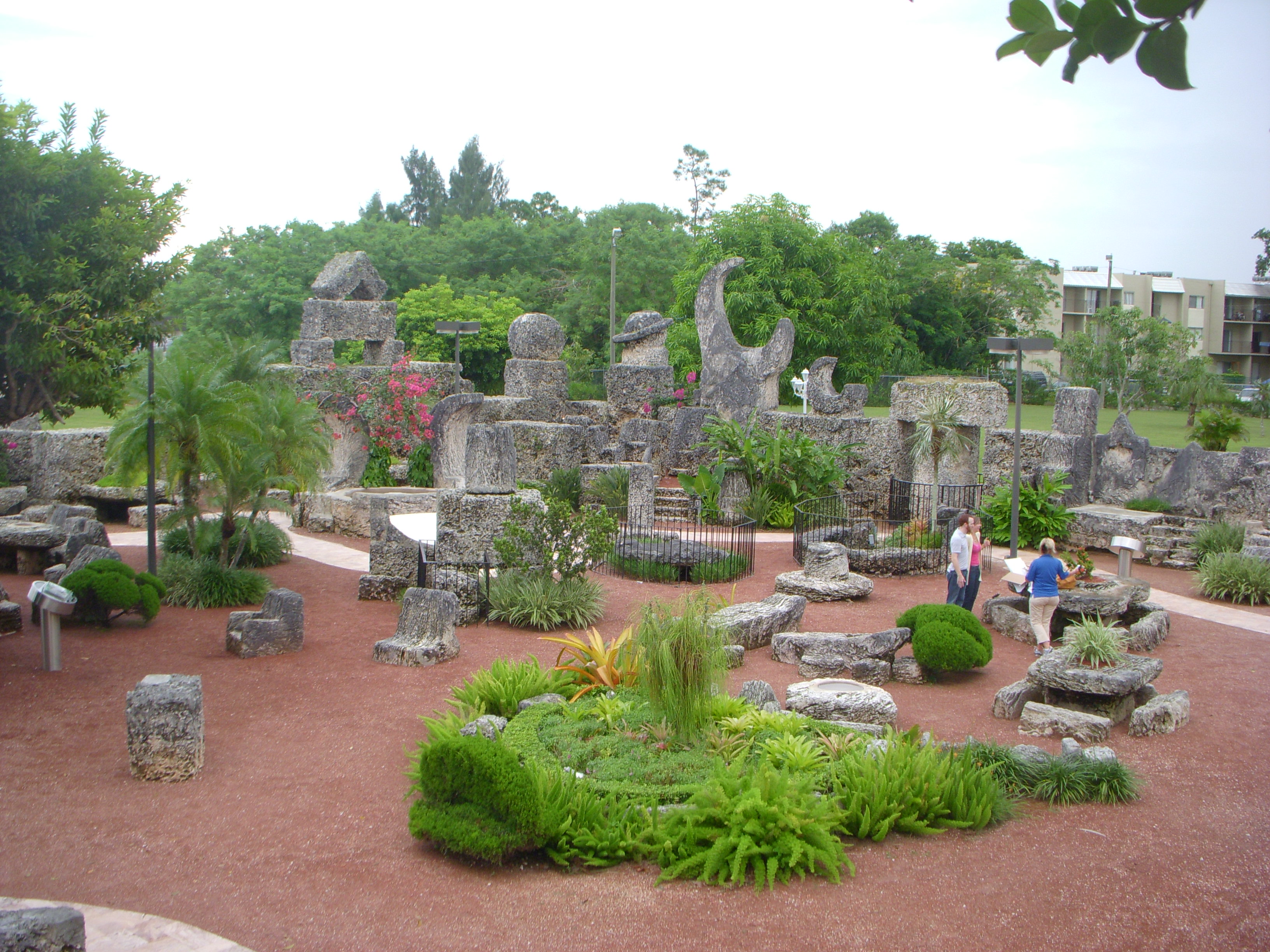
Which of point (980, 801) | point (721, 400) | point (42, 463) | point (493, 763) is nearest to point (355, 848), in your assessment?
point (493, 763)

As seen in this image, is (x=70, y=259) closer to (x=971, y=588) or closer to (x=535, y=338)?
(x=535, y=338)

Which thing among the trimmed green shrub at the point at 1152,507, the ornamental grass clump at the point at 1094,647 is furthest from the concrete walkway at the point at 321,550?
the trimmed green shrub at the point at 1152,507

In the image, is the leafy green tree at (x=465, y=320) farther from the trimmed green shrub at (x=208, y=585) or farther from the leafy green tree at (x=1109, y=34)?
the leafy green tree at (x=1109, y=34)

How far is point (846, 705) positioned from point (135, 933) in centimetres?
499

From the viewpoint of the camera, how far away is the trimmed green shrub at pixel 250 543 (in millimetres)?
12789

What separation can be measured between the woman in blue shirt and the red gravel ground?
173cm

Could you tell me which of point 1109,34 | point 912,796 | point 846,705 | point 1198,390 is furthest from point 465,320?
point 1109,34

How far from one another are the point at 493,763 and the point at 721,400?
15168 mm

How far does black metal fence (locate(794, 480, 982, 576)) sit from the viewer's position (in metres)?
14.2

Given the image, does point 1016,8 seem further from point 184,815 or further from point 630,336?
point 630,336

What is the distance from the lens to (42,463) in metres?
15.9

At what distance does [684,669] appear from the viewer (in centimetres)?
700

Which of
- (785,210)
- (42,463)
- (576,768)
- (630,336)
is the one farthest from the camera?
(785,210)

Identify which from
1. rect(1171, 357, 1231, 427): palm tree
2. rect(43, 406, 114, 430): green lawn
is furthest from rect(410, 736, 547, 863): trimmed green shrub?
rect(43, 406, 114, 430): green lawn
